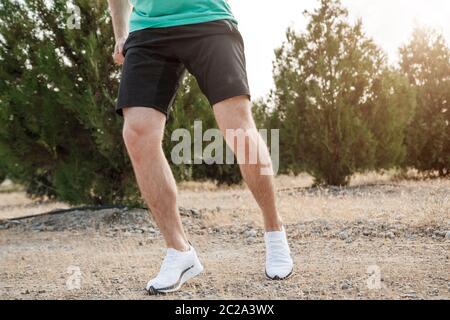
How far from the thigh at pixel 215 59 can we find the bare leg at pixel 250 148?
57mm

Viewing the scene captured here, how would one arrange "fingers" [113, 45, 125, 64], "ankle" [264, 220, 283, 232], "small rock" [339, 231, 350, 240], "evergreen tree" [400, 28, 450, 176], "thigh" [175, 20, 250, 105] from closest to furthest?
"thigh" [175, 20, 250, 105], "ankle" [264, 220, 283, 232], "fingers" [113, 45, 125, 64], "small rock" [339, 231, 350, 240], "evergreen tree" [400, 28, 450, 176]

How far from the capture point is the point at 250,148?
312 cm

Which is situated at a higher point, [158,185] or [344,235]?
[158,185]

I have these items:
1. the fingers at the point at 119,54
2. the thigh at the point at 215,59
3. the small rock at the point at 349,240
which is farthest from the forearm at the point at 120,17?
the small rock at the point at 349,240

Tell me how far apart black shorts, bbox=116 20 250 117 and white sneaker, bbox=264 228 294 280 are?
76cm

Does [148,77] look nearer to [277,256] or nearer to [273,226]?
[273,226]

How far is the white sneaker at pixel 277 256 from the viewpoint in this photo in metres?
3.22

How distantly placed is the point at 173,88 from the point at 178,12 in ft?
1.23

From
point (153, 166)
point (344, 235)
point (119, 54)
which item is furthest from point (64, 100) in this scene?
point (153, 166)

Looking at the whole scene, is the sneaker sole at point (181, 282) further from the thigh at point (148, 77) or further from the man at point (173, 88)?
the thigh at point (148, 77)

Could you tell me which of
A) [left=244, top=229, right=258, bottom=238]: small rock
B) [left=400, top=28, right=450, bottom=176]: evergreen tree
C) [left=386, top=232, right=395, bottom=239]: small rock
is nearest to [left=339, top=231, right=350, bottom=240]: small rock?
[left=386, top=232, right=395, bottom=239]: small rock

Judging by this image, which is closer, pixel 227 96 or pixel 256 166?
pixel 227 96

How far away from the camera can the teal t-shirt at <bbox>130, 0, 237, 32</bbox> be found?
10.0 feet

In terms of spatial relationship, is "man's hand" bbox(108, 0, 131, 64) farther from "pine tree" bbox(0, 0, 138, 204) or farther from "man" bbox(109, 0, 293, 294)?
"pine tree" bbox(0, 0, 138, 204)
